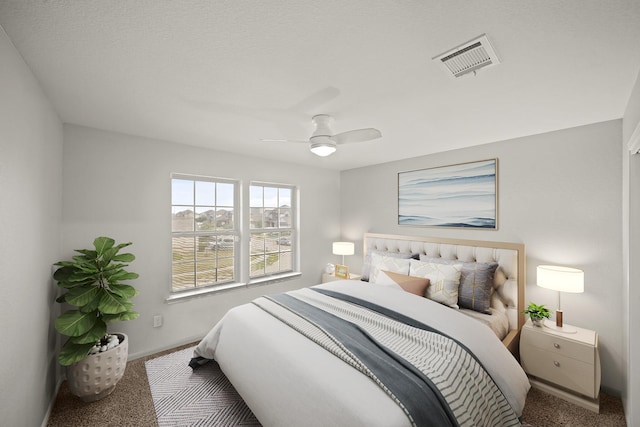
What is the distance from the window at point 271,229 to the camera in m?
3.93

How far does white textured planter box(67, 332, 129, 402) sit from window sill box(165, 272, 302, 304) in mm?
837

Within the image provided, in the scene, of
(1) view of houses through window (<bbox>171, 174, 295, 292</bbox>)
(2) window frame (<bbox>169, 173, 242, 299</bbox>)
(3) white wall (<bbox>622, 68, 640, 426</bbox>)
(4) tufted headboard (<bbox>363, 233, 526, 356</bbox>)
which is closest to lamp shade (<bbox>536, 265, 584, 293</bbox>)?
(4) tufted headboard (<bbox>363, 233, 526, 356</bbox>)

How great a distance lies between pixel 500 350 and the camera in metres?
2.04

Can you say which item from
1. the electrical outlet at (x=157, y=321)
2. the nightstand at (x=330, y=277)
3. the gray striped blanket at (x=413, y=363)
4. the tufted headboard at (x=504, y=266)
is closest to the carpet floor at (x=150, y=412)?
the tufted headboard at (x=504, y=266)

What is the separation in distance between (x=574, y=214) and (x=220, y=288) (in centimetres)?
387

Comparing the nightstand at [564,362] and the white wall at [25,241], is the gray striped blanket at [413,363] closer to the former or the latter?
the nightstand at [564,362]

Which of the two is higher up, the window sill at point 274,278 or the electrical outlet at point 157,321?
the window sill at point 274,278

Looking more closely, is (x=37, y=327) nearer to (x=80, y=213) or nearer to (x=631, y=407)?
(x=80, y=213)

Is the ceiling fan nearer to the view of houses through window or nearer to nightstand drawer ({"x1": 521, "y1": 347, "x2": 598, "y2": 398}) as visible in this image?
the view of houses through window

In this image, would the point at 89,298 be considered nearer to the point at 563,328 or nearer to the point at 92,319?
the point at 92,319

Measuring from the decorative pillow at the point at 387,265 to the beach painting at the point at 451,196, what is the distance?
0.70 m

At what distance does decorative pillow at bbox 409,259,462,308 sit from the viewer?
2.80 metres

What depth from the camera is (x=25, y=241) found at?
5.42 ft

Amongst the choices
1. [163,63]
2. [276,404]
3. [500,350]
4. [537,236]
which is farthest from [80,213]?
[537,236]
